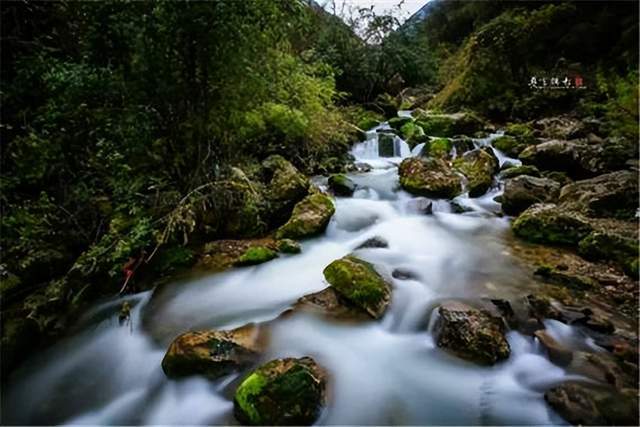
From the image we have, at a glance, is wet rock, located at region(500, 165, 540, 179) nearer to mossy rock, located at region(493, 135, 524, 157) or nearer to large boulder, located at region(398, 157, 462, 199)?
large boulder, located at region(398, 157, 462, 199)

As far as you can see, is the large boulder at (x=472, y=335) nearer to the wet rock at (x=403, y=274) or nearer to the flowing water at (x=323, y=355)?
the flowing water at (x=323, y=355)

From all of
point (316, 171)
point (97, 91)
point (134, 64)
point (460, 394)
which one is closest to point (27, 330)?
point (97, 91)

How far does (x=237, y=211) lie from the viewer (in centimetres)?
520

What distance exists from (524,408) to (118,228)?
3989 millimetres

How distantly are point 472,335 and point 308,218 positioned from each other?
9.06ft

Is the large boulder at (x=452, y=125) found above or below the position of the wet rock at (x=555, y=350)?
above

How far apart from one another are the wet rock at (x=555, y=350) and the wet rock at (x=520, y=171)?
4.36 metres

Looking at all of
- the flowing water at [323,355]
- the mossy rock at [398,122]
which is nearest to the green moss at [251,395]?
the flowing water at [323,355]

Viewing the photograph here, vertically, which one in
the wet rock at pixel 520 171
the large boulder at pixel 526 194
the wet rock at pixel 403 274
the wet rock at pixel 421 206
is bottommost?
the wet rock at pixel 403 274

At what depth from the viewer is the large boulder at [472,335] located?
3041 millimetres

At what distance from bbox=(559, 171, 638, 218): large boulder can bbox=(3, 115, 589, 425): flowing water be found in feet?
3.73

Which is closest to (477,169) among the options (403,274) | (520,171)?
(520,171)

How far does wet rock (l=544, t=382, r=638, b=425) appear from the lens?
2422 mm

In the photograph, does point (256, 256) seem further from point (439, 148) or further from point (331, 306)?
point (439, 148)
